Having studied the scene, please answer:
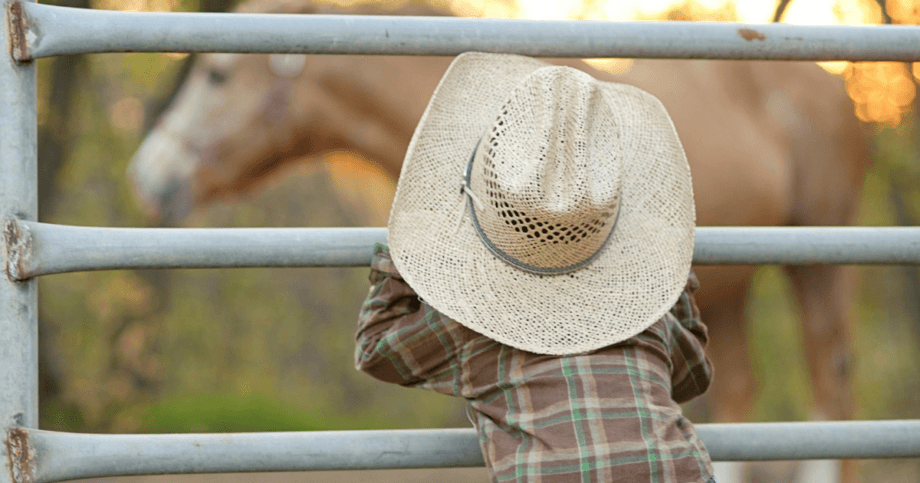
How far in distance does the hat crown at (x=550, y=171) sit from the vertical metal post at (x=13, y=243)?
46 centimetres

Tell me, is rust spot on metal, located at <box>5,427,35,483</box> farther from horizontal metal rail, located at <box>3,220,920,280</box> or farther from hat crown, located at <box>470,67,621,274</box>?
hat crown, located at <box>470,67,621,274</box>

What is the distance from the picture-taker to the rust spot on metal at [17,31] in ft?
2.56

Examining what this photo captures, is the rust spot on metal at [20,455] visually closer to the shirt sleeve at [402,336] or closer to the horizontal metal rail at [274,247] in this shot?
the horizontal metal rail at [274,247]

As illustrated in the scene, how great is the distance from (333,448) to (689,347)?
1.40ft

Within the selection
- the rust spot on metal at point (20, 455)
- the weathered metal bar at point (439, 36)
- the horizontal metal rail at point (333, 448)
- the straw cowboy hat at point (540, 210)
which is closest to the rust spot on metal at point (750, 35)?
the weathered metal bar at point (439, 36)

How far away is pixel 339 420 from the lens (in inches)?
146

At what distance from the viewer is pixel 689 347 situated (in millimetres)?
941

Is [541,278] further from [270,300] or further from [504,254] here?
[270,300]

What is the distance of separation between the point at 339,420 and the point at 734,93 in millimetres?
2302

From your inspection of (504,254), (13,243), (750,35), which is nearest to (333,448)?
(504,254)

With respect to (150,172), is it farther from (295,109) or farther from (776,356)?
(776,356)

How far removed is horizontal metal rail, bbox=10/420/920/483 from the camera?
80 centimetres

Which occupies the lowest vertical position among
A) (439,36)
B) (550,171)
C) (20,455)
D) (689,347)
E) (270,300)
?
(270,300)

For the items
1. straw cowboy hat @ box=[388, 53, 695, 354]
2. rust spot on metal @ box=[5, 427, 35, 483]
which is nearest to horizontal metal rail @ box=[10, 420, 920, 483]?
rust spot on metal @ box=[5, 427, 35, 483]
